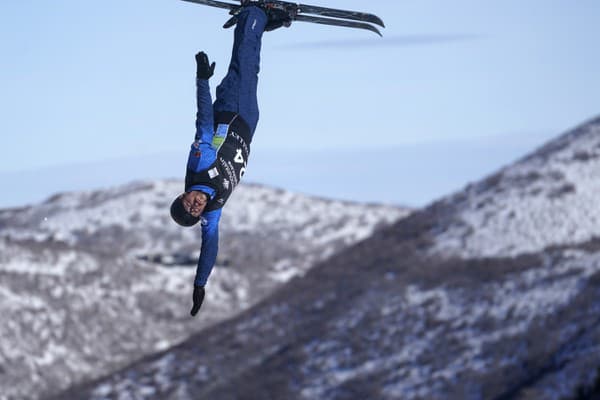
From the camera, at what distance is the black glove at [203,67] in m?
16.2

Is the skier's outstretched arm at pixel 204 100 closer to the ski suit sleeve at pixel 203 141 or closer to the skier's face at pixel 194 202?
the ski suit sleeve at pixel 203 141

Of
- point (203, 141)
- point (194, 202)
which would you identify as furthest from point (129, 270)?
point (194, 202)

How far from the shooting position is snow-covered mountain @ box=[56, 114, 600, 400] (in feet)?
171

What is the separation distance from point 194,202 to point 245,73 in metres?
2.73

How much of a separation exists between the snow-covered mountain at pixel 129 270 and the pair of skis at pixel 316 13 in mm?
52603

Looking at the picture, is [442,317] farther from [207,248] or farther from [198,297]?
[198,297]

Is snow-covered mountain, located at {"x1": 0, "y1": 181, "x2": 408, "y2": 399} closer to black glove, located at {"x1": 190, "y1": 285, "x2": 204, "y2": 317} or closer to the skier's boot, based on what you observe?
black glove, located at {"x1": 190, "y1": 285, "x2": 204, "y2": 317}

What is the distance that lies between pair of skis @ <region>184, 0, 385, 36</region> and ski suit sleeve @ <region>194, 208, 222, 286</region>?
3544 millimetres

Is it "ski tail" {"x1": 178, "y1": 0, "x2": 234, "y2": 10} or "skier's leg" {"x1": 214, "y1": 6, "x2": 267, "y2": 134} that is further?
"ski tail" {"x1": 178, "y1": 0, "x2": 234, "y2": 10}

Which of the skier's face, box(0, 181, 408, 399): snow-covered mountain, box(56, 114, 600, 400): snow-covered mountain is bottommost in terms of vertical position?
box(0, 181, 408, 399): snow-covered mountain

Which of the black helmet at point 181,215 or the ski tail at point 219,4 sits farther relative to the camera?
the ski tail at point 219,4

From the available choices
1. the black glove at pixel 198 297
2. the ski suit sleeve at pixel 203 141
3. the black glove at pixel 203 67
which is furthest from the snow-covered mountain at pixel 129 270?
the black glove at pixel 203 67

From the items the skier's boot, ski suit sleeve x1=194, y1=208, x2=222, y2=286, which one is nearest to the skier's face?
ski suit sleeve x1=194, y1=208, x2=222, y2=286

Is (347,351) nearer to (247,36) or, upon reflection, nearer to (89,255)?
(89,255)
